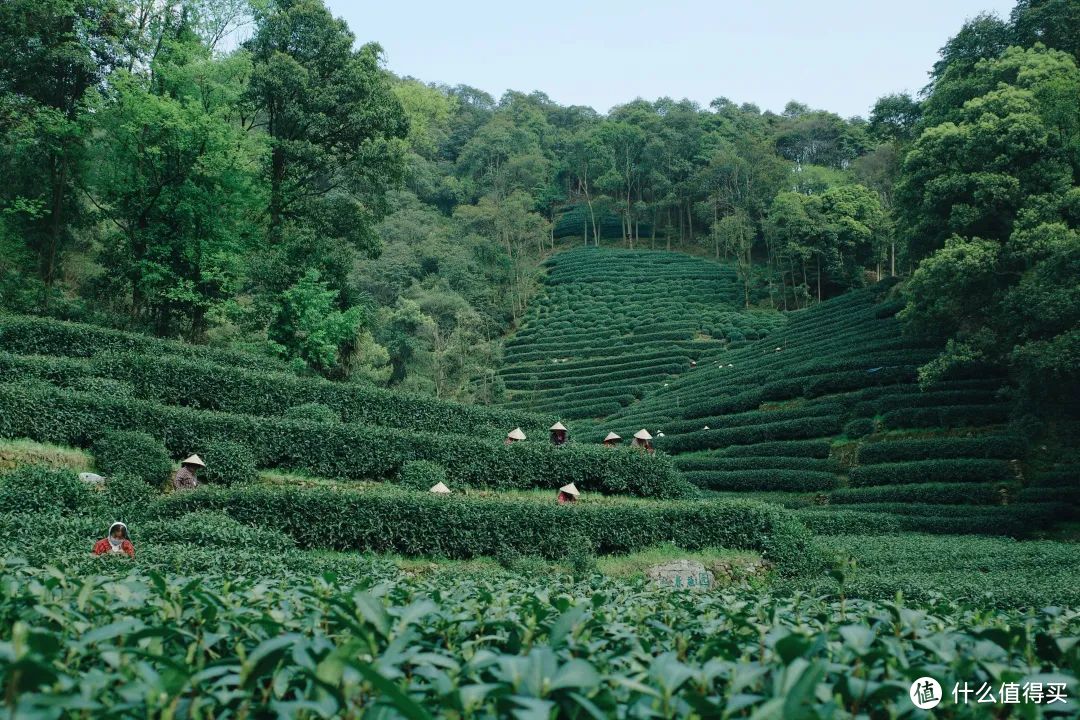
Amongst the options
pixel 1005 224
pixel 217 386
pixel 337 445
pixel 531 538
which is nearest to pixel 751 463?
pixel 1005 224

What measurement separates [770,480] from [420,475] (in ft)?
47.3

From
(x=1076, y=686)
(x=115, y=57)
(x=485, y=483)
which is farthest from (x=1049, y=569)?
(x=115, y=57)

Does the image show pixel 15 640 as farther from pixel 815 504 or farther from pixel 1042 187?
pixel 1042 187

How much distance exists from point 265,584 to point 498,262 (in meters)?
63.2

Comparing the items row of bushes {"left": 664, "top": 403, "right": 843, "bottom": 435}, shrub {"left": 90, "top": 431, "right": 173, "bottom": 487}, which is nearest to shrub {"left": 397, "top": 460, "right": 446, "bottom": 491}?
shrub {"left": 90, "top": 431, "right": 173, "bottom": 487}

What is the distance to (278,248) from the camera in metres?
28.7

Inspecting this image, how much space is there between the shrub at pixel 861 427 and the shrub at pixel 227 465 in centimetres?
2023

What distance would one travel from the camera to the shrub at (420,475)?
17.9 meters

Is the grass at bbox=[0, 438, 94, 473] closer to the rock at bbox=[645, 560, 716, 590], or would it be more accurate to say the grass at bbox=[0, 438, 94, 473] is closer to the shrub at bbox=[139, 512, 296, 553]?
the shrub at bbox=[139, 512, 296, 553]

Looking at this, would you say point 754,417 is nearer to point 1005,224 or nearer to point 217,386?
point 1005,224

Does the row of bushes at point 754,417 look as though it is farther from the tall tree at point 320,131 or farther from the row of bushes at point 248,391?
the tall tree at point 320,131

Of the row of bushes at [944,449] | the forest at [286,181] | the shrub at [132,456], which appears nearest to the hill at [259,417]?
the shrub at [132,456]

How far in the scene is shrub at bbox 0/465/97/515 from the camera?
42.6 feet

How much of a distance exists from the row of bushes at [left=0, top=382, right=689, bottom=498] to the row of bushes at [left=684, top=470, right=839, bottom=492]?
756cm
